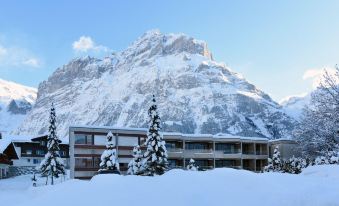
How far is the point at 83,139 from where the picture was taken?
61.2 metres

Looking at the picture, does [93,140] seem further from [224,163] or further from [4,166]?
[4,166]

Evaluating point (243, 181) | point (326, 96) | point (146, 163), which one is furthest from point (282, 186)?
point (146, 163)

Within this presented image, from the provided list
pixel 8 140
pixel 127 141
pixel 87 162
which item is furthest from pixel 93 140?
Result: pixel 8 140

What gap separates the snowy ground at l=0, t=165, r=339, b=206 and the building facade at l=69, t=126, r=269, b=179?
157 ft

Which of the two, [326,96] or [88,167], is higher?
[326,96]

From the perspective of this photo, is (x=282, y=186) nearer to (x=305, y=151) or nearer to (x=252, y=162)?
(x=305, y=151)

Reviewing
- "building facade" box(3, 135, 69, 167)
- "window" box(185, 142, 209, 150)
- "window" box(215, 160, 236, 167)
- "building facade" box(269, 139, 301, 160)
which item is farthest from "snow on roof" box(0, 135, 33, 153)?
"building facade" box(269, 139, 301, 160)

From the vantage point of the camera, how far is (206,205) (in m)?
11.4

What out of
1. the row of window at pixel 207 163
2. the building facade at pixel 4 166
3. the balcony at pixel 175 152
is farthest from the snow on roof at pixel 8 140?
the row of window at pixel 207 163

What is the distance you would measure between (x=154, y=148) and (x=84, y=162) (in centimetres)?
1733

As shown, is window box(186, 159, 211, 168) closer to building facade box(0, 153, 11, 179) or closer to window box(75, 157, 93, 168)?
window box(75, 157, 93, 168)

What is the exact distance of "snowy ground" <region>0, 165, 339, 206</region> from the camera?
1177 cm

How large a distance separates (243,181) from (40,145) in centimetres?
9257

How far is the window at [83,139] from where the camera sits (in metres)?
60.8
